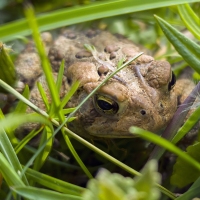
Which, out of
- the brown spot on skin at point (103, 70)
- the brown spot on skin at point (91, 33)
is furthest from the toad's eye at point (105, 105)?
the brown spot on skin at point (91, 33)

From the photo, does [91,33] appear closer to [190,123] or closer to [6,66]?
[6,66]

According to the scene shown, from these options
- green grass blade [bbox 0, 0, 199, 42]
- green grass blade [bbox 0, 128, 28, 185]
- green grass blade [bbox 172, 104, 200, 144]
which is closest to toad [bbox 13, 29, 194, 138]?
green grass blade [bbox 172, 104, 200, 144]

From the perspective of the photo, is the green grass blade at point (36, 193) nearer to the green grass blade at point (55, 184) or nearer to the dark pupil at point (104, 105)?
the green grass blade at point (55, 184)

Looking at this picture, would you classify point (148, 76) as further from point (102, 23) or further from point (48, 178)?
point (102, 23)

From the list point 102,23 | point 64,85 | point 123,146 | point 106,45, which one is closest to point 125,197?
point 123,146

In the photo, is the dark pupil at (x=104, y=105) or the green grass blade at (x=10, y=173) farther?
the dark pupil at (x=104, y=105)

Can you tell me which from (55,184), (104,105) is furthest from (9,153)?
(104,105)

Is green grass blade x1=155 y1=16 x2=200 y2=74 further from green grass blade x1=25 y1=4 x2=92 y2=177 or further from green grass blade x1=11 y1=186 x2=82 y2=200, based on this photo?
green grass blade x1=11 y1=186 x2=82 y2=200
